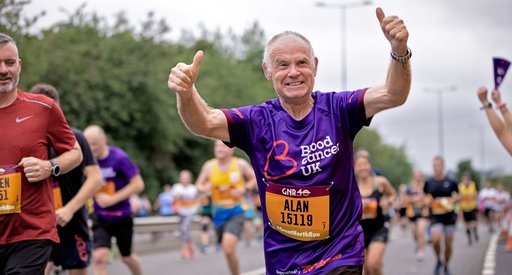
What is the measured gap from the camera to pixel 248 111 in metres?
5.25

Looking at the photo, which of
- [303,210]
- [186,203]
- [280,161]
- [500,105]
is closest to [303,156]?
[280,161]

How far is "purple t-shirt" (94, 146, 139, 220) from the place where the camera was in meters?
10.4

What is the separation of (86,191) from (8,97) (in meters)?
1.64

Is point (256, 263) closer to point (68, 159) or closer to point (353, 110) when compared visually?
point (68, 159)

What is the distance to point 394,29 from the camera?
4438 mm

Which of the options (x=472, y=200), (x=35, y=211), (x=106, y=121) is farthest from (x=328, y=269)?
(x=106, y=121)

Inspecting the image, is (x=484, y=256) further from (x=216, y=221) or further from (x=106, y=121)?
(x=106, y=121)

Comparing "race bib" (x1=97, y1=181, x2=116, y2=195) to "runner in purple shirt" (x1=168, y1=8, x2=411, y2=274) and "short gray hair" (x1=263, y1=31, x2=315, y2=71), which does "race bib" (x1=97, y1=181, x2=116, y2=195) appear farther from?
"short gray hair" (x1=263, y1=31, x2=315, y2=71)

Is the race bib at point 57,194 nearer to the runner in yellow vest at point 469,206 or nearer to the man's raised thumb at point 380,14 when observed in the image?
the man's raised thumb at point 380,14

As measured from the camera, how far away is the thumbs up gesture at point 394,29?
14.6ft

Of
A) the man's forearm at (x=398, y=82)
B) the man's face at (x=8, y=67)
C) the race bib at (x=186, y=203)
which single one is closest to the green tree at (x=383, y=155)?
the race bib at (x=186, y=203)

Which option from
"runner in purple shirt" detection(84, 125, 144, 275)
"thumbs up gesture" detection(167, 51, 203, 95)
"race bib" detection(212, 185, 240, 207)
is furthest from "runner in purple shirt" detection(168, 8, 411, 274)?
"race bib" detection(212, 185, 240, 207)

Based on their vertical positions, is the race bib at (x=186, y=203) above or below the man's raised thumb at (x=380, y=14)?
below

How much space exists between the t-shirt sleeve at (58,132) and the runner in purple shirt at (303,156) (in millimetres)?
1313
